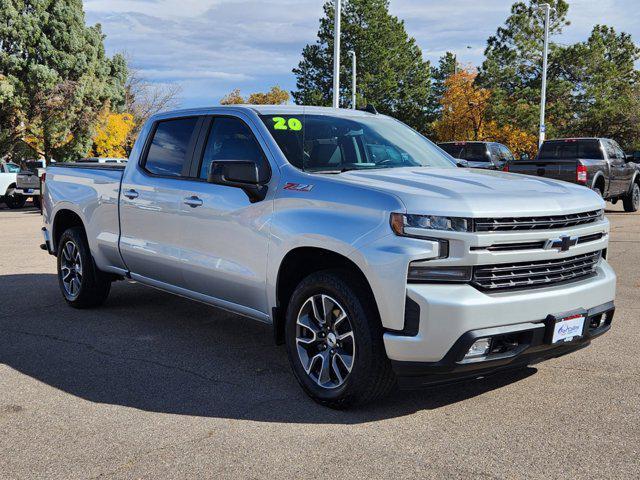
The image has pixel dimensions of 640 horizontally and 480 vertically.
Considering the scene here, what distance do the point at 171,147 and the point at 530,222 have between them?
3.19 metres

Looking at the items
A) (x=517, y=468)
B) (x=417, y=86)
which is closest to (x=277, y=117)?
(x=517, y=468)

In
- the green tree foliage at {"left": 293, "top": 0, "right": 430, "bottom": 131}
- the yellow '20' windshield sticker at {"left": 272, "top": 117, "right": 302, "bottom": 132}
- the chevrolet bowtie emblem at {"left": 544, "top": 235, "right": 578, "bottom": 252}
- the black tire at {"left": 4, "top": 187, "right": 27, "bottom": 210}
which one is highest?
the green tree foliage at {"left": 293, "top": 0, "right": 430, "bottom": 131}

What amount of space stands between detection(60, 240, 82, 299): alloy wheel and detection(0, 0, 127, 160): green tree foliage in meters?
23.0

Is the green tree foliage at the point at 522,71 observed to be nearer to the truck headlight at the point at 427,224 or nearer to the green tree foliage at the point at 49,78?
the green tree foliage at the point at 49,78

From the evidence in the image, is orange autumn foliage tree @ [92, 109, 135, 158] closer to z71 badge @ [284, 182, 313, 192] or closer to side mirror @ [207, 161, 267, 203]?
side mirror @ [207, 161, 267, 203]

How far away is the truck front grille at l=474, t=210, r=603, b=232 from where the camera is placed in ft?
12.6

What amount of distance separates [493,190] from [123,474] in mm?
2512

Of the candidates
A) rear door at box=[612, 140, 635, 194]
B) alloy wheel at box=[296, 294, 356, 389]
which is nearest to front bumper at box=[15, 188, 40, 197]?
rear door at box=[612, 140, 635, 194]

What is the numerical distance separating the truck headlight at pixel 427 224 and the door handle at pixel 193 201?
1.98m

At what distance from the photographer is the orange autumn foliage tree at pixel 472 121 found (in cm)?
4759

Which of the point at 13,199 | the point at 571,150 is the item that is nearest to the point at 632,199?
the point at 571,150

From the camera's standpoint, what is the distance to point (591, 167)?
634 inches

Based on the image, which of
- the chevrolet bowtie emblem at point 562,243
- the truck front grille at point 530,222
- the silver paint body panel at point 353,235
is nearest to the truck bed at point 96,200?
the silver paint body panel at point 353,235

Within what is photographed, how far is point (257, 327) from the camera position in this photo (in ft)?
21.2
